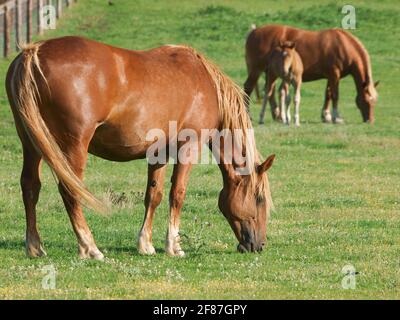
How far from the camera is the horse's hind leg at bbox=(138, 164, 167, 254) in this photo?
10130 millimetres

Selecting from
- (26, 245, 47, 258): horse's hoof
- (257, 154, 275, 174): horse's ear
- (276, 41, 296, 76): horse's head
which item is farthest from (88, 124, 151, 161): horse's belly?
(276, 41, 296, 76): horse's head

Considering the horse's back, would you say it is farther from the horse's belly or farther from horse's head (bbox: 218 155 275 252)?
the horse's belly

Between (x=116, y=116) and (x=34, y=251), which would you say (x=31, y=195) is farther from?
(x=116, y=116)

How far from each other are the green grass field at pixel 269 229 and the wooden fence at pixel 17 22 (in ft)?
3.79

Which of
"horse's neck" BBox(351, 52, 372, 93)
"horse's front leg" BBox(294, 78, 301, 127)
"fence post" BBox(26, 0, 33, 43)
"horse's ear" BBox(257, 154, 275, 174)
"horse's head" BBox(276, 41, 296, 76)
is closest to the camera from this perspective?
"horse's ear" BBox(257, 154, 275, 174)

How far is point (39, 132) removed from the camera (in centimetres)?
898

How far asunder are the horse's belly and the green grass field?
0.95 metres

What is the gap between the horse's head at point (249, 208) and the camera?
10.2 meters

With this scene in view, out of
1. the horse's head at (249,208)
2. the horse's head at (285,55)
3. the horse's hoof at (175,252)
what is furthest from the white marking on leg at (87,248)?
the horse's head at (285,55)

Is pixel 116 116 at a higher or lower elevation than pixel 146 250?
higher

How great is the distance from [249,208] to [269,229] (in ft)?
4.86

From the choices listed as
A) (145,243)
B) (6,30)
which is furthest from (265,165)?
(6,30)
